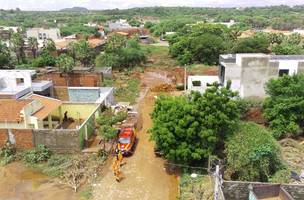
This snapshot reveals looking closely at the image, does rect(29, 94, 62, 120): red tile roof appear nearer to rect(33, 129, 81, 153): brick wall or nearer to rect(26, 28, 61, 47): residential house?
rect(33, 129, 81, 153): brick wall

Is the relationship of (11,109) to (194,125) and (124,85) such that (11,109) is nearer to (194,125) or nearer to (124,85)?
(194,125)

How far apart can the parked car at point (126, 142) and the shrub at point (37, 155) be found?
437 cm

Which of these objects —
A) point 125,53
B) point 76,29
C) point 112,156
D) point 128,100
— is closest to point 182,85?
point 128,100

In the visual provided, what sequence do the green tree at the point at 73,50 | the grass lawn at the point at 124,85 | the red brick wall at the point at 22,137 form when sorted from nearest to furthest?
the red brick wall at the point at 22,137 → the grass lawn at the point at 124,85 → the green tree at the point at 73,50

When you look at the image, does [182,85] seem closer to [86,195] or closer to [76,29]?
[86,195]

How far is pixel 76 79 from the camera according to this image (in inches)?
1336

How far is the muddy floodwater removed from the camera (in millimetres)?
15961

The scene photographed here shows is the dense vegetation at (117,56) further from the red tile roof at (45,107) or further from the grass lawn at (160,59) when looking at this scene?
the red tile roof at (45,107)

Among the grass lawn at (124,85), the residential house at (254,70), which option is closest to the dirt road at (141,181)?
the residential house at (254,70)

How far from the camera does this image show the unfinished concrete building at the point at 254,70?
26.6 metres

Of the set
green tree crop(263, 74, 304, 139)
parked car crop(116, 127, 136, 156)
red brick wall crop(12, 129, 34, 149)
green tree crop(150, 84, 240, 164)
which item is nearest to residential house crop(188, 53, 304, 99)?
green tree crop(263, 74, 304, 139)

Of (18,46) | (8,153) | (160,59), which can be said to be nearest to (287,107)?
(8,153)

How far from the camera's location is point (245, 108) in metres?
24.9

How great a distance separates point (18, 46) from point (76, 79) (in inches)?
738
